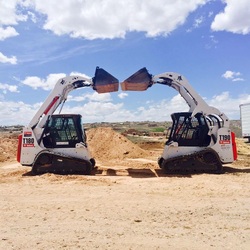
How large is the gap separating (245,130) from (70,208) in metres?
30.3

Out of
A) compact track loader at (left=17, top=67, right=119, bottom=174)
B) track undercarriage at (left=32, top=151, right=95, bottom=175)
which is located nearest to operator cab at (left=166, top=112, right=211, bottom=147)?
compact track loader at (left=17, top=67, right=119, bottom=174)

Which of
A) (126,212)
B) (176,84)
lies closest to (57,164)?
(176,84)

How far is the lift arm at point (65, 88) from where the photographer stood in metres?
13.9

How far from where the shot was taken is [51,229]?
6617 millimetres

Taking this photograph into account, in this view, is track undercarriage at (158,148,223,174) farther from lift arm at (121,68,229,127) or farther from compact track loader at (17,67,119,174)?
compact track loader at (17,67,119,174)

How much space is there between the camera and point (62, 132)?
546 inches

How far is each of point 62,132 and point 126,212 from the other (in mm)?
6679

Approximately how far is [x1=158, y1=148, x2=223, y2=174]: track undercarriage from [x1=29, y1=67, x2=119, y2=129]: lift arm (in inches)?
141

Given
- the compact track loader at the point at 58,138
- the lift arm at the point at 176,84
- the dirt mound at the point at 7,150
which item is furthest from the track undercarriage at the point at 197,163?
the dirt mound at the point at 7,150

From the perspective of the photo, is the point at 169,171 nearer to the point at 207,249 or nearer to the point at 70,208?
the point at 70,208

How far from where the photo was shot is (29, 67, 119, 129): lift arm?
A: 13914 millimetres

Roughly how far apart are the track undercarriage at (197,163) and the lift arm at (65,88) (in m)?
3.58

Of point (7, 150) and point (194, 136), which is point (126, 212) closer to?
point (194, 136)

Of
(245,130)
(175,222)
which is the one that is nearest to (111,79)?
(175,222)
